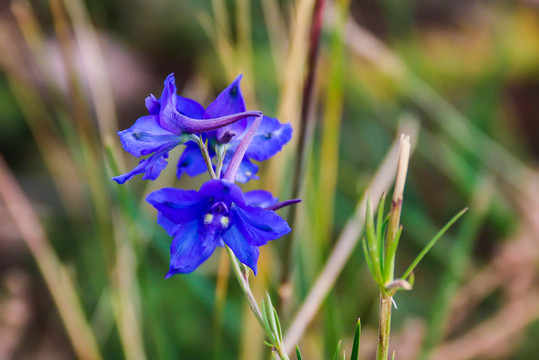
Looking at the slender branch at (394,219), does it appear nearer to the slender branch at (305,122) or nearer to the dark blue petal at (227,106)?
the dark blue petal at (227,106)

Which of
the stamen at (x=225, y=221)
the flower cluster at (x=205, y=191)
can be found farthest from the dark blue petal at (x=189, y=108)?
the stamen at (x=225, y=221)

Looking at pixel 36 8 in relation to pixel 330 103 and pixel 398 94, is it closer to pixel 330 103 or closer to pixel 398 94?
pixel 398 94

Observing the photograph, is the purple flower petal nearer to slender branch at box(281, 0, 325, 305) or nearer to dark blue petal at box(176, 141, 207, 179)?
dark blue petal at box(176, 141, 207, 179)

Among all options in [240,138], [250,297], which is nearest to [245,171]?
[240,138]

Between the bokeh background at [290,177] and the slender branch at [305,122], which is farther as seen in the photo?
the bokeh background at [290,177]

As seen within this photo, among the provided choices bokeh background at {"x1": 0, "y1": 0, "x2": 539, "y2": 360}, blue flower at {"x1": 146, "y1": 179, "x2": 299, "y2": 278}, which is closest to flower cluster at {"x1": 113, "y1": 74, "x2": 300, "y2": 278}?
blue flower at {"x1": 146, "y1": 179, "x2": 299, "y2": 278}

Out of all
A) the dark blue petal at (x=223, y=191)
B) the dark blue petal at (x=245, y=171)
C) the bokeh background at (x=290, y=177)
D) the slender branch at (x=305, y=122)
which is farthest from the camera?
the bokeh background at (x=290, y=177)
